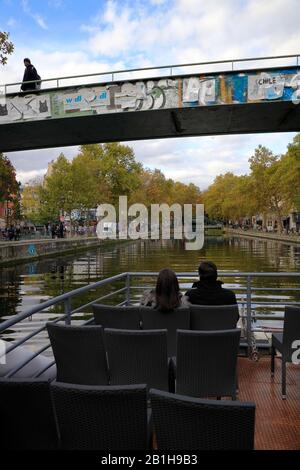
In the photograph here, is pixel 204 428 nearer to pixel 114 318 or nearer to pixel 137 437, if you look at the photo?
pixel 137 437

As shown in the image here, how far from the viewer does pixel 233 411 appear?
2.02 metres

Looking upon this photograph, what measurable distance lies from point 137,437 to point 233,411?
63 centimetres

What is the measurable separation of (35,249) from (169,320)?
119 ft

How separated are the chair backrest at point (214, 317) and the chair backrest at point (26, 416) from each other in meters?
2.27

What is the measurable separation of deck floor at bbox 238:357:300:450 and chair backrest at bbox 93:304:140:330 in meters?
1.35

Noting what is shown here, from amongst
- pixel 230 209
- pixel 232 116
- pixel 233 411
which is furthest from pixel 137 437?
pixel 230 209

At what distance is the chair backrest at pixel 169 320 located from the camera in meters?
4.48

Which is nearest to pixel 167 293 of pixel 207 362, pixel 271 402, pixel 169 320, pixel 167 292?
pixel 167 292

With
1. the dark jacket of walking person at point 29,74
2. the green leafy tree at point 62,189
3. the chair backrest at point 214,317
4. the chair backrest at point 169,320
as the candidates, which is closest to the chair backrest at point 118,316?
the chair backrest at point 169,320

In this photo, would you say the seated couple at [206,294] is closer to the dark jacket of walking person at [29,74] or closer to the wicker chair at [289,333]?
the wicker chair at [289,333]

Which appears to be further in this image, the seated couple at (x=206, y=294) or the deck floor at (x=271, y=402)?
the seated couple at (x=206, y=294)

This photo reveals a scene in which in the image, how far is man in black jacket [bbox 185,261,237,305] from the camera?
16.8ft

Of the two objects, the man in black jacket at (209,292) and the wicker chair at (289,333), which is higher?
the man in black jacket at (209,292)
